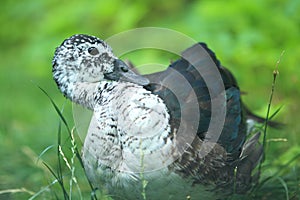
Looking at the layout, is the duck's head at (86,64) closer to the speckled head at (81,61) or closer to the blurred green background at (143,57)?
the speckled head at (81,61)

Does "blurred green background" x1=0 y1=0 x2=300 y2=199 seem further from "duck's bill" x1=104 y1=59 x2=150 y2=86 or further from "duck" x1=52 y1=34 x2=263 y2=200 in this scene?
"duck's bill" x1=104 y1=59 x2=150 y2=86

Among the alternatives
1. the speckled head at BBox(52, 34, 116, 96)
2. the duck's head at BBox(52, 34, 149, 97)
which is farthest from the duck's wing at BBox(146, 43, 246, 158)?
the speckled head at BBox(52, 34, 116, 96)

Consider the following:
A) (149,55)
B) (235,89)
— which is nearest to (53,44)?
(149,55)

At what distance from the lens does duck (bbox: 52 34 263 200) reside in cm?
288

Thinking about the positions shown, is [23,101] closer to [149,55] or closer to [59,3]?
[59,3]

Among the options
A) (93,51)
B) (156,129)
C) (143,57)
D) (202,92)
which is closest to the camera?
(156,129)

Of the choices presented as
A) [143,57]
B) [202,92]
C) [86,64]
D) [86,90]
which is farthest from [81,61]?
[143,57]

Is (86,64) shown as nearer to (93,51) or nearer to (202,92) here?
(93,51)

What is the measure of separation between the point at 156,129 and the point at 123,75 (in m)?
0.36

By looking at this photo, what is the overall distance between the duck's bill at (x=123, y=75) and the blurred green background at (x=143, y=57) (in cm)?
74

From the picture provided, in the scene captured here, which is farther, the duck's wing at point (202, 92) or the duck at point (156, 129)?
the duck's wing at point (202, 92)

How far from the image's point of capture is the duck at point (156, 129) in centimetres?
288

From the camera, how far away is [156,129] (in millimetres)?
2896

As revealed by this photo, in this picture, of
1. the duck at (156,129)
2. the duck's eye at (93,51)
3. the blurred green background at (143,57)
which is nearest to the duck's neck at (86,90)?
the duck at (156,129)
